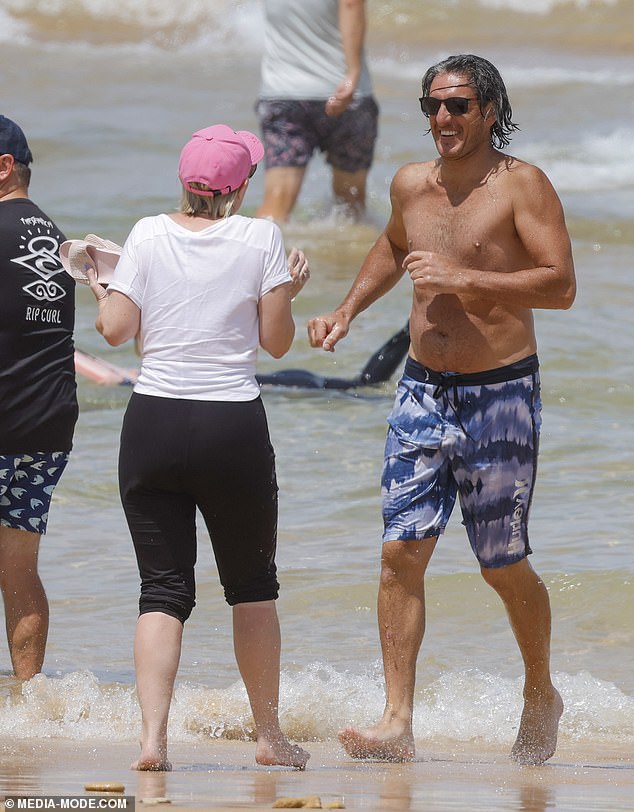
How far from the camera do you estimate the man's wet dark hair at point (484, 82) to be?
14.0 feet

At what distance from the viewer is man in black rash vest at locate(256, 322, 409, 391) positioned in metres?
9.13

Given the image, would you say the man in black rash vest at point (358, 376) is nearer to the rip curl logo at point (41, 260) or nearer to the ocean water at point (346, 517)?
the ocean water at point (346, 517)

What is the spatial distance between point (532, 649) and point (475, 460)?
61cm

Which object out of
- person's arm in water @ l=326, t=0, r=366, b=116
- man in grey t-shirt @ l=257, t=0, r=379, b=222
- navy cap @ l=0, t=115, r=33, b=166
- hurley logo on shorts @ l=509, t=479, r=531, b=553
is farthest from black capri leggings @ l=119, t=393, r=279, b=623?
man in grey t-shirt @ l=257, t=0, r=379, b=222

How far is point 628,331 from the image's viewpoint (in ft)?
34.2

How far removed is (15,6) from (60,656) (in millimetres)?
28003

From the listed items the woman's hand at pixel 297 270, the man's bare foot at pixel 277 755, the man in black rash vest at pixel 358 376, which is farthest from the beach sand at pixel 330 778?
the man in black rash vest at pixel 358 376

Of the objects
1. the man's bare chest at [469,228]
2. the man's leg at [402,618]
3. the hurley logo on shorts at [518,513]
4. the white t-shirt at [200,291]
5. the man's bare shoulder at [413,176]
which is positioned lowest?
the man's leg at [402,618]

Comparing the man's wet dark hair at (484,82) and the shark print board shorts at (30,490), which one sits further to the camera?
the shark print board shorts at (30,490)

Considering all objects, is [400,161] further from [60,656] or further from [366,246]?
[60,656]

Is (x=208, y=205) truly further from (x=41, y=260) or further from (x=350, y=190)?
(x=350, y=190)

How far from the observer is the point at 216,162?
12.6 ft

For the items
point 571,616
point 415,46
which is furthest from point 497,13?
point 571,616

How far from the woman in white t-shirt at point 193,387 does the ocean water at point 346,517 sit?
879 mm
